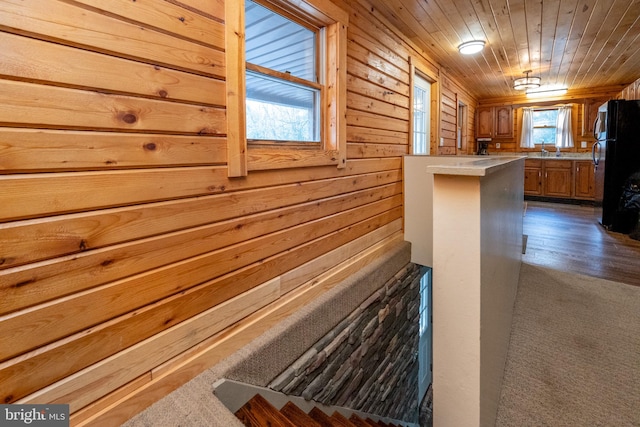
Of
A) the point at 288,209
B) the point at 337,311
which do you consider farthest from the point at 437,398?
the point at 288,209

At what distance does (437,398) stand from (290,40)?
2.22m

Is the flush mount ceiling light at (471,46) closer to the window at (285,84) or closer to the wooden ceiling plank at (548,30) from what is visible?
the wooden ceiling plank at (548,30)

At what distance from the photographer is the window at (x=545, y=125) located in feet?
24.9

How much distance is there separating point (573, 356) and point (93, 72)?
9.56ft

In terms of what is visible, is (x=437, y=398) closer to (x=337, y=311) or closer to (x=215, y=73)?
(x=337, y=311)

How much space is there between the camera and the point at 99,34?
1209 millimetres

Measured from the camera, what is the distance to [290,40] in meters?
2.27

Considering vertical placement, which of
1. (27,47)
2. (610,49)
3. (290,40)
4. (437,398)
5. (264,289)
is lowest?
(437,398)

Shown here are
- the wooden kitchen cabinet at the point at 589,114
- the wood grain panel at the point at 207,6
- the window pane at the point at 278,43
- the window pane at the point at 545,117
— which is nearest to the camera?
the wood grain panel at the point at 207,6

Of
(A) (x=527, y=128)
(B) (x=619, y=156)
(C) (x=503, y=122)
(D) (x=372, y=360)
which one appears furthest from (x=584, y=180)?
(D) (x=372, y=360)

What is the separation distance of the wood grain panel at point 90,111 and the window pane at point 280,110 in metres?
0.42

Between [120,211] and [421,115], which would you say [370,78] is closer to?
[421,115]

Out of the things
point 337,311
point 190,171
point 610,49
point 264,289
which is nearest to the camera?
point 190,171

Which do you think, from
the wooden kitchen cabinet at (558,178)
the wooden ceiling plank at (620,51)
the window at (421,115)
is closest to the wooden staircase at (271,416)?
the window at (421,115)
